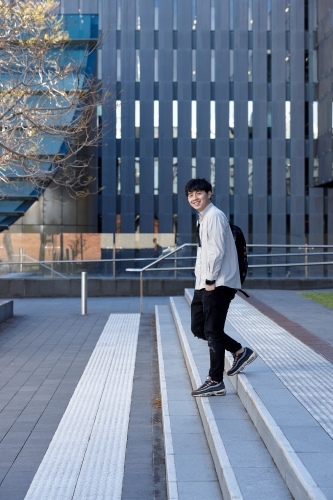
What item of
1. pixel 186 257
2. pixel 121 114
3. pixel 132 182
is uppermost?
pixel 121 114

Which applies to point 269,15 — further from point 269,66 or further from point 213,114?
point 213,114

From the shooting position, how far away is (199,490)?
15.4ft

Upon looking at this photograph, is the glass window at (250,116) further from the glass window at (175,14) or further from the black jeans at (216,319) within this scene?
the black jeans at (216,319)

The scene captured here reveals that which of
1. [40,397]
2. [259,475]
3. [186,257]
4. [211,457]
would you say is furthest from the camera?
[186,257]

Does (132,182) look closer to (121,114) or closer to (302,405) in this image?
(121,114)

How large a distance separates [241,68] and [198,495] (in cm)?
4513

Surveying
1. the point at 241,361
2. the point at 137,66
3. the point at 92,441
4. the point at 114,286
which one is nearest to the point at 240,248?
the point at 241,361

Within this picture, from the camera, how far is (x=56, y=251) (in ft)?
77.8

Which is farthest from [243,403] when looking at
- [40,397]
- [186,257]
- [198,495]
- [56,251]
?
[56,251]

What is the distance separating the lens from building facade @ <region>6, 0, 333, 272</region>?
155ft

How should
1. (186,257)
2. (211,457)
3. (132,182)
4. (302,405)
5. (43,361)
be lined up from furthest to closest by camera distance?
1. (132,182)
2. (186,257)
3. (43,361)
4. (302,405)
5. (211,457)

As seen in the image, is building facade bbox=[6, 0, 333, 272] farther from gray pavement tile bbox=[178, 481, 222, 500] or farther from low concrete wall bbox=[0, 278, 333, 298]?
gray pavement tile bbox=[178, 481, 222, 500]

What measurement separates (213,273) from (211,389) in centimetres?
106

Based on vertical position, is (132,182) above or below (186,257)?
above
